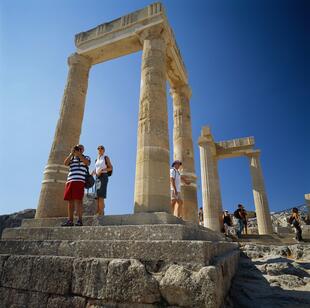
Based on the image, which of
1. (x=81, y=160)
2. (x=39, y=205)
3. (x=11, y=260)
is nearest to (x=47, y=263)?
(x=11, y=260)

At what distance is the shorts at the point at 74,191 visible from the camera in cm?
560

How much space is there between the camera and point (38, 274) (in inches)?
158

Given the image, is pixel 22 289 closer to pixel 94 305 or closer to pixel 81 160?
pixel 94 305

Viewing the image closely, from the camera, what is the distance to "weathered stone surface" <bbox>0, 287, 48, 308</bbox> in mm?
3873

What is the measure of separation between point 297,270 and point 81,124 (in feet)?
27.5

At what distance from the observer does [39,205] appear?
25.0ft

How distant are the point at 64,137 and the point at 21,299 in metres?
5.50

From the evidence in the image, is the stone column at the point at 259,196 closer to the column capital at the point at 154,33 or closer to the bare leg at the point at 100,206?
the column capital at the point at 154,33

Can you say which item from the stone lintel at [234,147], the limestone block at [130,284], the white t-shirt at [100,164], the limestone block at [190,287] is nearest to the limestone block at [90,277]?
the limestone block at [130,284]

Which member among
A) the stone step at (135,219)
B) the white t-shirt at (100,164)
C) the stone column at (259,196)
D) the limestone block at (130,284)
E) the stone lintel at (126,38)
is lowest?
the limestone block at (130,284)

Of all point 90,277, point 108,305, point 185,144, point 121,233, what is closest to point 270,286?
point 121,233

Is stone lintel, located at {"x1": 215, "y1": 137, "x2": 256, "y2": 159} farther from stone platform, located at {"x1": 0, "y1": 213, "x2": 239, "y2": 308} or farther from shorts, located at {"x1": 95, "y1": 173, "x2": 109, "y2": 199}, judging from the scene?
stone platform, located at {"x1": 0, "y1": 213, "x2": 239, "y2": 308}

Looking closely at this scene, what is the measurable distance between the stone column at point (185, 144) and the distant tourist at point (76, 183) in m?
4.80

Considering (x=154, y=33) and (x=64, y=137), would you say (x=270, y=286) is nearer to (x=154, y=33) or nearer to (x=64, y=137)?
(x=64, y=137)
